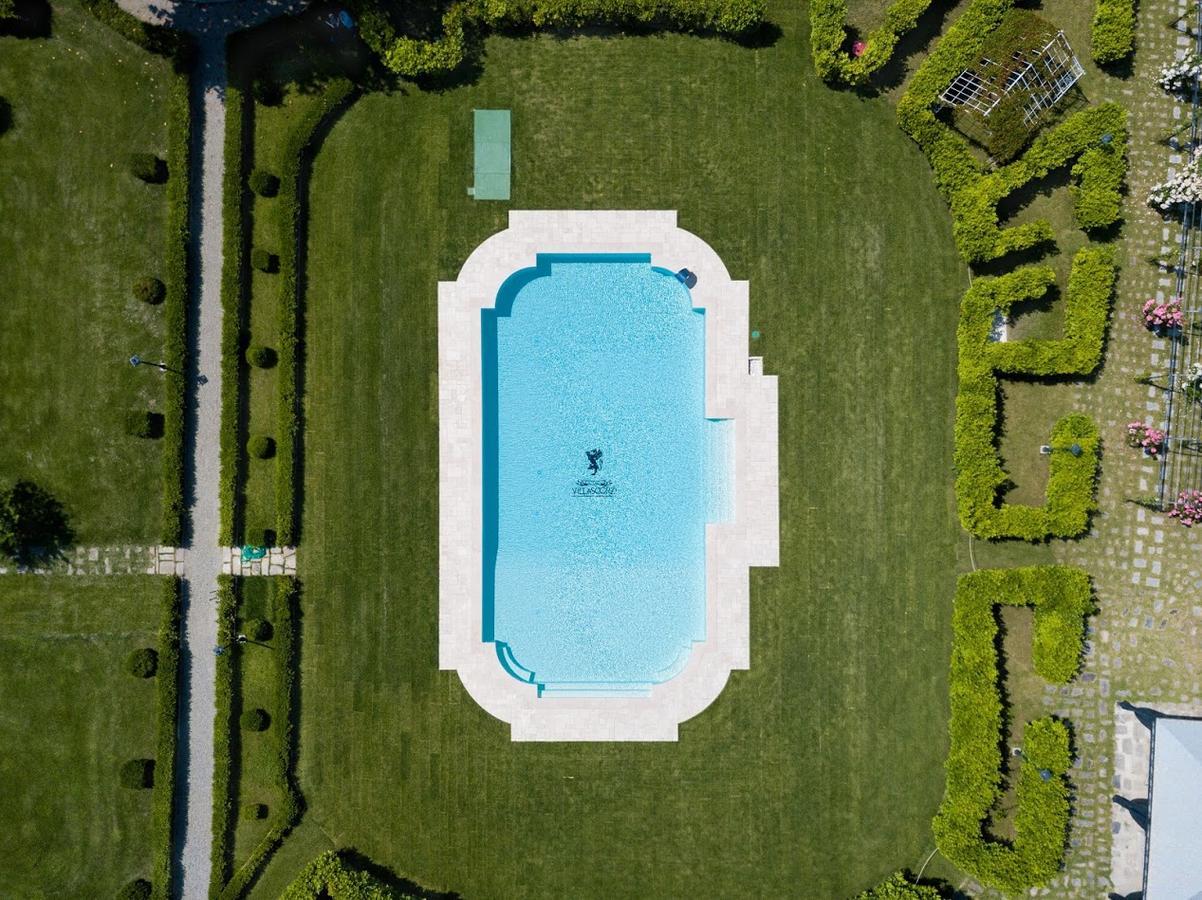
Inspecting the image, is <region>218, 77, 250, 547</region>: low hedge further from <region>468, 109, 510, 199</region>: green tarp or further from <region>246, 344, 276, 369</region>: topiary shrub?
<region>468, 109, 510, 199</region>: green tarp

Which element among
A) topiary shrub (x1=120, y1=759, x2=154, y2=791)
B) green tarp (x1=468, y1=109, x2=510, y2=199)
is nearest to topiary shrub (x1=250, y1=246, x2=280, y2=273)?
green tarp (x1=468, y1=109, x2=510, y2=199)

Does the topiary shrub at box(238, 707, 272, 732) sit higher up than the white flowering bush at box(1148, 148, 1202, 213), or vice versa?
the white flowering bush at box(1148, 148, 1202, 213)

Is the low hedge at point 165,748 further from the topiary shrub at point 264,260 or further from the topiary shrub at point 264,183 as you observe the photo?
the topiary shrub at point 264,183

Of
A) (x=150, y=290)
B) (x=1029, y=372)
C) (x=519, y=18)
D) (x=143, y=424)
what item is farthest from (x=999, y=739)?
(x=150, y=290)

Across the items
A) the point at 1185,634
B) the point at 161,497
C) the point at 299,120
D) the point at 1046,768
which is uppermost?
the point at 299,120

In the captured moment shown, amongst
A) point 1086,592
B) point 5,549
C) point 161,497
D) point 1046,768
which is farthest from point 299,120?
point 1046,768

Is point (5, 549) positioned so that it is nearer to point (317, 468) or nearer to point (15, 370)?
point (15, 370)
